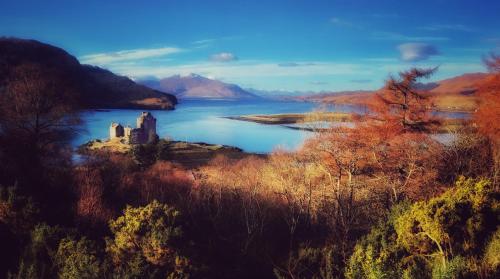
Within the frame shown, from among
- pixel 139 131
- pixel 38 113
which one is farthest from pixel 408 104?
pixel 139 131

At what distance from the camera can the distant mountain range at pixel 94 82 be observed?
371 ft

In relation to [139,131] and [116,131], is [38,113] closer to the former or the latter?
[139,131]

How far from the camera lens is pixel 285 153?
27.1 metres

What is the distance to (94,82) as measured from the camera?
132875 mm

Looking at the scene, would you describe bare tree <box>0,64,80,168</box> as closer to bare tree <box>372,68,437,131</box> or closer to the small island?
bare tree <box>372,68,437,131</box>

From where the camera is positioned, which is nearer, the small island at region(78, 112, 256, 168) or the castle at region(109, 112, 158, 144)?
the small island at region(78, 112, 256, 168)

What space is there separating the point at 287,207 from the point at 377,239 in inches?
276

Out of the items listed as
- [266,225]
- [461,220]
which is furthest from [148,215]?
[461,220]

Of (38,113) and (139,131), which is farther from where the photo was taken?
(139,131)

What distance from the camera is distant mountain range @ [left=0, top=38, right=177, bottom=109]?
113000 mm

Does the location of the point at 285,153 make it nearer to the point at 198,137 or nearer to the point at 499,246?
the point at 499,246

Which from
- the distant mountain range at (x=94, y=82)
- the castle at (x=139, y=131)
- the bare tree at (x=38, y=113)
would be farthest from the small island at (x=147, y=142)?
the distant mountain range at (x=94, y=82)

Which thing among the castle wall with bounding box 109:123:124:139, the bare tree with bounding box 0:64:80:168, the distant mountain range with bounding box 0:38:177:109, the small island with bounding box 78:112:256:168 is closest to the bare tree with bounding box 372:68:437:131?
the bare tree with bounding box 0:64:80:168

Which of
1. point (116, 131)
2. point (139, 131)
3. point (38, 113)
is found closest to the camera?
point (38, 113)
